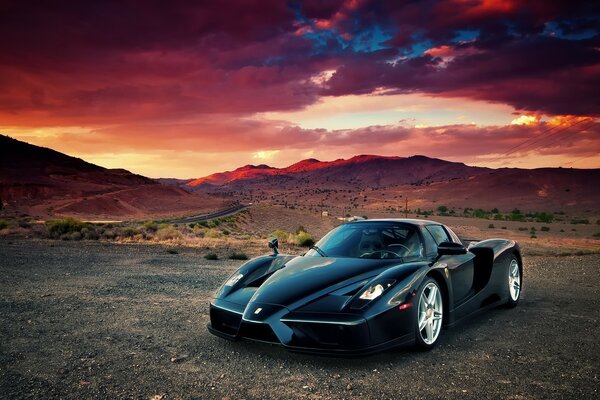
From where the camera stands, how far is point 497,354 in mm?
5445

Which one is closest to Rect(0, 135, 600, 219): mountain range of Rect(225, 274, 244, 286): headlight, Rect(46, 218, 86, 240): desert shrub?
Rect(46, 218, 86, 240): desert shrub

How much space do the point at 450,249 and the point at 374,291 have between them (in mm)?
1317

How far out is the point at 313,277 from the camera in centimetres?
548

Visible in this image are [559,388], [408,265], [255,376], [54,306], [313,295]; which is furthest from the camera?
[54,306]

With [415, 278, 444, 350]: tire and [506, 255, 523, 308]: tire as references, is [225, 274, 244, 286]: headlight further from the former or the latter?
[506, 255, 523, 308]: tire

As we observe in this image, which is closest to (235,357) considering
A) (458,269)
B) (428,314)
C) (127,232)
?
(428,314)

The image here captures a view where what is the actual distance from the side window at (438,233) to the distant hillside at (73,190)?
61.3 metres

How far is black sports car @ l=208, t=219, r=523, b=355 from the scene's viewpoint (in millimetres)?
4820

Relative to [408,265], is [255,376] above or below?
below

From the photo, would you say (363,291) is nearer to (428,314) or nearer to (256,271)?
(428,314)

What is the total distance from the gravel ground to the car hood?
654 mm

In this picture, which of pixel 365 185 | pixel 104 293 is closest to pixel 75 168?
pixel 365 185

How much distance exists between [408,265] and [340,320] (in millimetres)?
1250

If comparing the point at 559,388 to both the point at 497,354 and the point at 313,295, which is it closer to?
the point at 497,354
